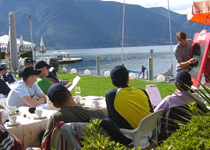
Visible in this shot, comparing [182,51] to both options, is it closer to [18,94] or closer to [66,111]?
[18,94]

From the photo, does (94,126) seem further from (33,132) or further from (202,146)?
(33,132)

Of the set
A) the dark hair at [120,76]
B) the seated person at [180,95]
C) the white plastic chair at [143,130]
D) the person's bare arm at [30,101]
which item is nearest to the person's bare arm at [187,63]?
the seated person at [180,95]

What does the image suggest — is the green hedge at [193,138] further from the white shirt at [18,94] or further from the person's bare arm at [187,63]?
the person's bare arm at [187,63]

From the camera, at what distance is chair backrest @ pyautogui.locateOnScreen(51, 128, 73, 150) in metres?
2.23

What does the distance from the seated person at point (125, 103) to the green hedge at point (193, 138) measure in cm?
148

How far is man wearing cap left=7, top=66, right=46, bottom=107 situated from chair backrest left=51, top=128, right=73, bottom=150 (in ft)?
6.28

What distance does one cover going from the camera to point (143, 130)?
2.99 metres

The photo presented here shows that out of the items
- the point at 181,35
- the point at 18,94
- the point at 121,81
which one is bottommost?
the point at 18,94

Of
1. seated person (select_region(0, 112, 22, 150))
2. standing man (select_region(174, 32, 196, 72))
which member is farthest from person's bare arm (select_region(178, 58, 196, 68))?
seated person (select_region(0, 112, 22, 150))

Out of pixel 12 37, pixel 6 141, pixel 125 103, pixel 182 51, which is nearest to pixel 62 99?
pixel 6 141

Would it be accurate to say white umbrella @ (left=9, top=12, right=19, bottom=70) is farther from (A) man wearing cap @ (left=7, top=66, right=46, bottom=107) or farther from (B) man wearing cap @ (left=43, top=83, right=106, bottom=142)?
(B) man wearing cap @ (left=43, top=83, right=106, bottom=142)

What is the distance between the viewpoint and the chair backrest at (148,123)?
292 centimetres

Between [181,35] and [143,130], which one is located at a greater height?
[181,35]

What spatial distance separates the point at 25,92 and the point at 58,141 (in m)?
1.99
